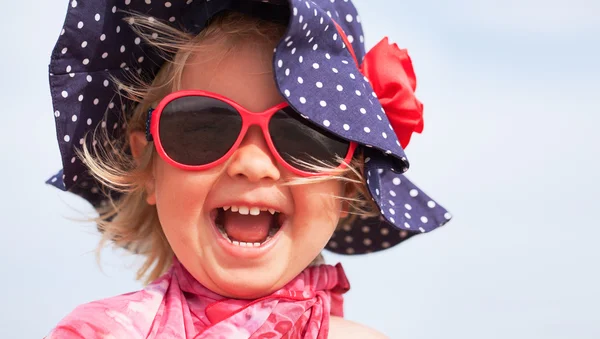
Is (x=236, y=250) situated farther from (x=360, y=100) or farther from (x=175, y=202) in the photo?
(x=360, y=100)

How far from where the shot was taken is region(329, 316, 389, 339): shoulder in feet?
6.88

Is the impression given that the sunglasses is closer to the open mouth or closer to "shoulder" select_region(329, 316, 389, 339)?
the open mouth

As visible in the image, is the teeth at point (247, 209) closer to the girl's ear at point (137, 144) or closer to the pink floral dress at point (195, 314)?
the pink floral dress at point (195, 314)

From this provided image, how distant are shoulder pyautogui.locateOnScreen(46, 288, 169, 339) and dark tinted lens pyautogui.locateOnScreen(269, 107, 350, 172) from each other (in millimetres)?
506

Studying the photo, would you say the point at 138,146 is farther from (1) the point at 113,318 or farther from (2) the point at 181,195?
(1) the point at 113,318

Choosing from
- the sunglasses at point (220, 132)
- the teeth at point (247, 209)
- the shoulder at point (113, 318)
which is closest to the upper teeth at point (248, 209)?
the teeth at point (247, 209)

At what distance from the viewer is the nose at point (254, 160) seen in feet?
6.25

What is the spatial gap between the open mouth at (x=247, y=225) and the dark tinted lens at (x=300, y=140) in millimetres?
155

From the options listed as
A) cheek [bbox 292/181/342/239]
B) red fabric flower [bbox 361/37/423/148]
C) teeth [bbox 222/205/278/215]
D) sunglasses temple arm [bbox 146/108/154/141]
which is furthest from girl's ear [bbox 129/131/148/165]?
red fabric flower [bbox 361/37/423/148]

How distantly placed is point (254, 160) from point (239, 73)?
8.6 inches

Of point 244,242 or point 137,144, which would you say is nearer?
Answer: point 244,242

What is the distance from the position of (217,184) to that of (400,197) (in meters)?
0.61

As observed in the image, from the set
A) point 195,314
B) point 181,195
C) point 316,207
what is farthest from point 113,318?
point 316,207

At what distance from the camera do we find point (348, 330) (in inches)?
83.4
